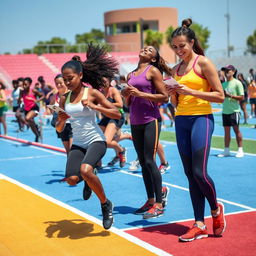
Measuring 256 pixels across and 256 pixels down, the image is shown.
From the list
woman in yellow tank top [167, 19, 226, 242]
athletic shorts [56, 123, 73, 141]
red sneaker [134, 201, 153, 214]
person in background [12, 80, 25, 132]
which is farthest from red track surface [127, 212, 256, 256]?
person in background [12, 80, 25, 132]

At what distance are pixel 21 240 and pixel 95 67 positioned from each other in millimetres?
2423

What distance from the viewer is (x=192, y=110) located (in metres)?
6.04

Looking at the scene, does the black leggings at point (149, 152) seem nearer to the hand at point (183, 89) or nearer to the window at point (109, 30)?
the hand at point (183, 89)

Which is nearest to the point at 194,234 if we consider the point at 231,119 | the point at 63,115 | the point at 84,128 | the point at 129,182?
the point at 84,128

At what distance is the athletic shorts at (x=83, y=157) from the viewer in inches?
245

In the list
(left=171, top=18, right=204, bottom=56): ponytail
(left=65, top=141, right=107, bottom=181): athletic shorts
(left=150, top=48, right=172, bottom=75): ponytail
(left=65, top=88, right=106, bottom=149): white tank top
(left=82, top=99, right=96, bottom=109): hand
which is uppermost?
(left=171, top=18, right=204, bottom=56): ponytail

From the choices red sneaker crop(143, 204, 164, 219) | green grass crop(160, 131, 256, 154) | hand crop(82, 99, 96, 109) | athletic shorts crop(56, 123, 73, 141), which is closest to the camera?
hand crop(82, 99, 96, 109)

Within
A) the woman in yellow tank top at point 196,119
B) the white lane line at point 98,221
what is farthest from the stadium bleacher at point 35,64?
the woman in yellow tank top at point 196,119

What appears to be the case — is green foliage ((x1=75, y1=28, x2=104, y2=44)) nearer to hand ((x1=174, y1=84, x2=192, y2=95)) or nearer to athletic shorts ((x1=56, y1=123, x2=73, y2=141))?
athletic shorts ((x1=56, y1=123, x2=73, y2=141))

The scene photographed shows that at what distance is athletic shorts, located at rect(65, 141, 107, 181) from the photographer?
245 inches

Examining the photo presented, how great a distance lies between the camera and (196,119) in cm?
601

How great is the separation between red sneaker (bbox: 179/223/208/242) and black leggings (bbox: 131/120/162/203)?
1.25 meters

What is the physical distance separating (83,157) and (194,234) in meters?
1.62

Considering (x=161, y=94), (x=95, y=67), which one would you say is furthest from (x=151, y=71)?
(x=95, y=67)
